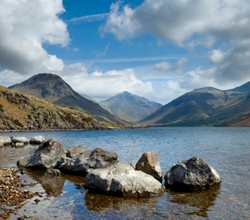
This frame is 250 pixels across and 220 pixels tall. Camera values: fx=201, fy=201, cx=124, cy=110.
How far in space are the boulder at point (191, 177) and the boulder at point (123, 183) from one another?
204 cm

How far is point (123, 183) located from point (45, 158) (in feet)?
50.1

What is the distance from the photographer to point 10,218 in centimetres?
1168

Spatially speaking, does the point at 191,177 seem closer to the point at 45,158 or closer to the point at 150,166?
the point at 150,166

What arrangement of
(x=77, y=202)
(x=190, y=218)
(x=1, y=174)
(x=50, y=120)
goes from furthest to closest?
(x=50, y=120) → (x=1, y=174) → (x=77, y=202) → (x=190, y=218)

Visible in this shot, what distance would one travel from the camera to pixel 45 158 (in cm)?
2741

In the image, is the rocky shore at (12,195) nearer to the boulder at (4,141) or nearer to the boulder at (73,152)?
the boulder at (73,152)

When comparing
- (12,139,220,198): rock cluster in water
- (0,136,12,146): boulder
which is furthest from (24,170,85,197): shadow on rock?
(0,136,12,146): boulder

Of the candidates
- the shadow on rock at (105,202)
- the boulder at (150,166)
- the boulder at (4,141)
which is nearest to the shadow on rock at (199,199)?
the shadow on rock at (105,202)

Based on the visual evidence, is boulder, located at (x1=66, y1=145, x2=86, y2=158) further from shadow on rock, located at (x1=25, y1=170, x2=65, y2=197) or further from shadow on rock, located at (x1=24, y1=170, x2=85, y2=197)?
shadow on rock, located at (x1=25, y1=170, x2=65, y2=197)

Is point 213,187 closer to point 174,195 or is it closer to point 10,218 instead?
point 174,195

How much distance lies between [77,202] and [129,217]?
15.1ft

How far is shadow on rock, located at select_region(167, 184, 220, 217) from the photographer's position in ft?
45.6

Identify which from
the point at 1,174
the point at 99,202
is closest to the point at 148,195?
the point at 99,202

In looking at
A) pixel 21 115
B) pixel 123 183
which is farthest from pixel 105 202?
pixel 21 115
